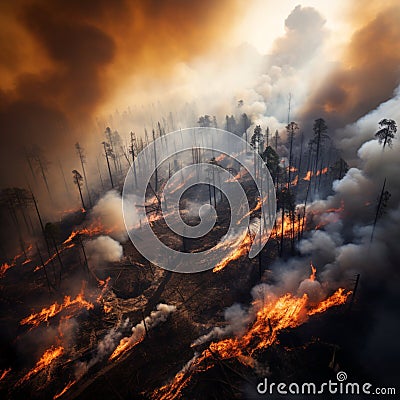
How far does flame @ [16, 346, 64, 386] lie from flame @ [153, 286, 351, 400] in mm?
13712

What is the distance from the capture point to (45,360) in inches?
1155

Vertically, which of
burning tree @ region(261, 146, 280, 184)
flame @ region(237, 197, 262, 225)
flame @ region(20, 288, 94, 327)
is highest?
burning tree @ region(261, 146, 280, 184)

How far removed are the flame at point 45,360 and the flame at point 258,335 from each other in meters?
13.7

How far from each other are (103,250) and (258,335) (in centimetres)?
3099

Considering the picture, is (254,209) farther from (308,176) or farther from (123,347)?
(123,347)

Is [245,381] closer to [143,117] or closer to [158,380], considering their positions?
[158,380]

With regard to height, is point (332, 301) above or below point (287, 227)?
below

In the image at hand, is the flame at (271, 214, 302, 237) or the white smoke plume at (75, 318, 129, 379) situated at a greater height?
the flame at (271, 214, 302, 237)

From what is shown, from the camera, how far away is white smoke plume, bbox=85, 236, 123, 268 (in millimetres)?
45756

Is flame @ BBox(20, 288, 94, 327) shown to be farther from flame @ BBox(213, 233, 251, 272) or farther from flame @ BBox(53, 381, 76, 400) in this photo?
flame @ BBox(213, 233, 251, 272)

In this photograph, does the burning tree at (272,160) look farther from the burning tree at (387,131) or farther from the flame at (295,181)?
the burning tree at (387,131)

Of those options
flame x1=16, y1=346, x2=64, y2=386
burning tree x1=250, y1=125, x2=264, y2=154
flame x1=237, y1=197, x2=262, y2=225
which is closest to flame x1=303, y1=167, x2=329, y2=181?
burning tree x1=250, y1=125, x2=264, y2=154

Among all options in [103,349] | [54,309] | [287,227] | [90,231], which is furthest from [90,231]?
[287,227]

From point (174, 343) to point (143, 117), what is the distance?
10737 cm
